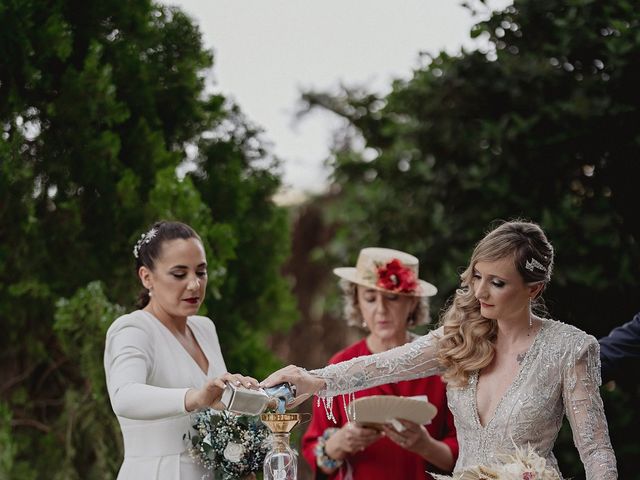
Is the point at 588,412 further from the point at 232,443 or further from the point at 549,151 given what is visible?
the point at 549,151

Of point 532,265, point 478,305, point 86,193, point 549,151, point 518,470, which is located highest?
point 549,151

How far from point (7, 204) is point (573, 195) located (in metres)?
3.20

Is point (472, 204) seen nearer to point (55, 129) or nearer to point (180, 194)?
point (180, 194)

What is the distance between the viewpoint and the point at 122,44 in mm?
5672

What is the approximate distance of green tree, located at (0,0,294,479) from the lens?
525cm

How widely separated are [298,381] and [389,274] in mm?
1335

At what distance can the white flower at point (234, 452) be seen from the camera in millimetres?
3662

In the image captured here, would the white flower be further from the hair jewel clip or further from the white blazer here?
the hair jewel clip

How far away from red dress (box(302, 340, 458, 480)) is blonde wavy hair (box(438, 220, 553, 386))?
76 cm

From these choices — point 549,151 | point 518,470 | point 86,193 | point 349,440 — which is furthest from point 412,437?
point 86,193

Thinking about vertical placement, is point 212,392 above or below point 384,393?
below

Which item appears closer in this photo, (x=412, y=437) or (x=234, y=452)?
(x=234, y=452)

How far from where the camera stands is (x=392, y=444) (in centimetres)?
466

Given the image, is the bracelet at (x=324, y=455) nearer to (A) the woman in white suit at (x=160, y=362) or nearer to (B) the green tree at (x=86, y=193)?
(A) the woman in white suit at (x=160, y=362)
